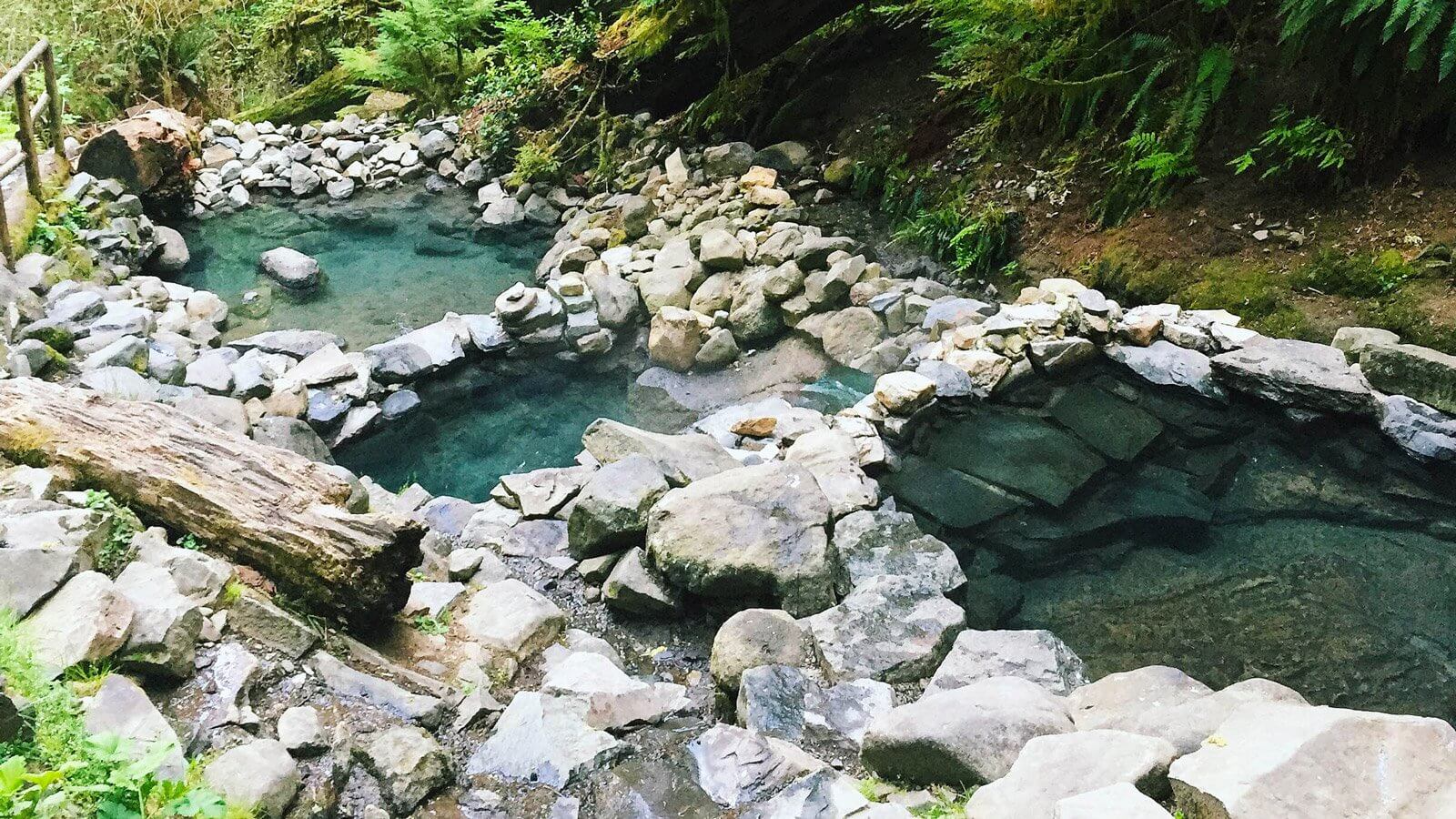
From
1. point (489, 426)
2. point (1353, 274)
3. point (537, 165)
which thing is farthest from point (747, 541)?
point (537, 165)

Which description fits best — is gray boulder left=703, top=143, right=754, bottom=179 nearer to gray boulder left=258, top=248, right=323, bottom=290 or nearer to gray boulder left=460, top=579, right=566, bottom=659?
gray boulder left=258, top=248, right=323, bottom=290

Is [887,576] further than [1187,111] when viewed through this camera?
No

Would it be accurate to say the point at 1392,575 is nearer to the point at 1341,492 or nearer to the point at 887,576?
the point at 1341,492

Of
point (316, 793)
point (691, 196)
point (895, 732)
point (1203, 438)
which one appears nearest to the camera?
point (316, 793)

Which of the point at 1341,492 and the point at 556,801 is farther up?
the point at 556,801

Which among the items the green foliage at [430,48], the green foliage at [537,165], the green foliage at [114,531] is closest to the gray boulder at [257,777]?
the green foliage at [114,531]

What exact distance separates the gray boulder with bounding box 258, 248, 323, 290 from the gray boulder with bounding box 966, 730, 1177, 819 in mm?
6612

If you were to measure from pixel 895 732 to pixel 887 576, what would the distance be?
1067 millimetres

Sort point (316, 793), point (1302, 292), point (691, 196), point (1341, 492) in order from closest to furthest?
point (316, 793)
point (1341, 492)
point (1302, 292)
point (691, 196)

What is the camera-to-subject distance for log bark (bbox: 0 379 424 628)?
2.83 m

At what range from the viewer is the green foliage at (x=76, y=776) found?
1565 millimetres

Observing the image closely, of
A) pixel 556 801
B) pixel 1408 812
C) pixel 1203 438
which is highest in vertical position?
pixel 1408 812

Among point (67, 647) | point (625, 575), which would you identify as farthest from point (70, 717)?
point (625, 575)

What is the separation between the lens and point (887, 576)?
11.3 ft
